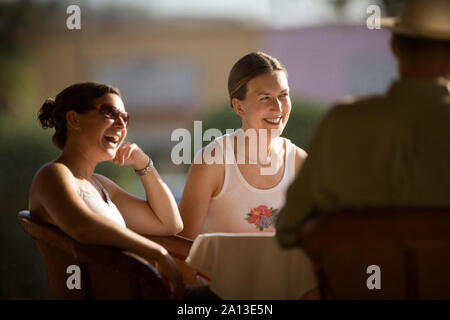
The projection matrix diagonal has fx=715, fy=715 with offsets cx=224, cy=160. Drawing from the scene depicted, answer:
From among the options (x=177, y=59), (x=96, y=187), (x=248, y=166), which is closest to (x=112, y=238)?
(x=96, y=187)

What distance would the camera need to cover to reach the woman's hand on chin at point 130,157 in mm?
3430

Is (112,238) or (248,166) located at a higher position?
(248,166)

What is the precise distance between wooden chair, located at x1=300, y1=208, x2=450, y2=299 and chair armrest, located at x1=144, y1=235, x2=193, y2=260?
1.22 metres

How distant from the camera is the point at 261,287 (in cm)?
280

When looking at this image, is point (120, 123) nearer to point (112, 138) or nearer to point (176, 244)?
point (112, 138)

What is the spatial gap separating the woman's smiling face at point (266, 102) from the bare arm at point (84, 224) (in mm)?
1191

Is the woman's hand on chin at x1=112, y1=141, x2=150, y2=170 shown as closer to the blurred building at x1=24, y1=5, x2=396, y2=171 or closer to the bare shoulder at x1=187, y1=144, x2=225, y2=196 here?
the bare shoulder at x1=187, y1=144, x2=225, y2=196

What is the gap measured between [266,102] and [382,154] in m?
1.62

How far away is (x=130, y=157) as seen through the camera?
137 inches

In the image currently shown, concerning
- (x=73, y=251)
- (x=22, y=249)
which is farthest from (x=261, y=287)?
(x=22, y=249)

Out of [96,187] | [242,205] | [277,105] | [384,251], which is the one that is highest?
[277,105]

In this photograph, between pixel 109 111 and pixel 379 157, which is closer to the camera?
pixel 379 157

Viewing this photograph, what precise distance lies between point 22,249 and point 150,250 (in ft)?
12.4

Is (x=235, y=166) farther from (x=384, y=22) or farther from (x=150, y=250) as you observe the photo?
(x=384, y=22)
